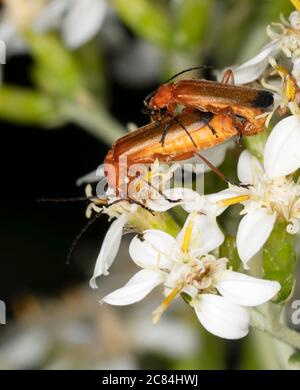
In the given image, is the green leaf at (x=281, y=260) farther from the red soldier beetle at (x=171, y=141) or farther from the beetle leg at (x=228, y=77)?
the beetle leg at (x=228, y=77)

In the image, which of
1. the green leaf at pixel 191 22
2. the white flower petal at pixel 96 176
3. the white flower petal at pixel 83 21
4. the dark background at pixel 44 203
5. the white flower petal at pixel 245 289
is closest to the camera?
the white flower petal at pixel 245 289

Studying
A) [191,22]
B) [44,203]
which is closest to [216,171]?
[191,22]

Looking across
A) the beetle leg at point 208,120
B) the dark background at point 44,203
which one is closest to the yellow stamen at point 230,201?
the beetle leg at point 208,120

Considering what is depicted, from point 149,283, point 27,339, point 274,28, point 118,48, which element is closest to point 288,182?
point 149,283

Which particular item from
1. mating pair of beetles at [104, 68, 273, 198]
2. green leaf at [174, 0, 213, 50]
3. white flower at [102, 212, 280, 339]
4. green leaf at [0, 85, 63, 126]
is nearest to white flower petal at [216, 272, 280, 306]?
white flower at [102, 212, 280, 339]

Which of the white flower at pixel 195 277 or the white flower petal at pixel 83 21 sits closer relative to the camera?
the white flower at pixel 195 277

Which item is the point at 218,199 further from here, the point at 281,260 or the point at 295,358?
the point at 295,358
